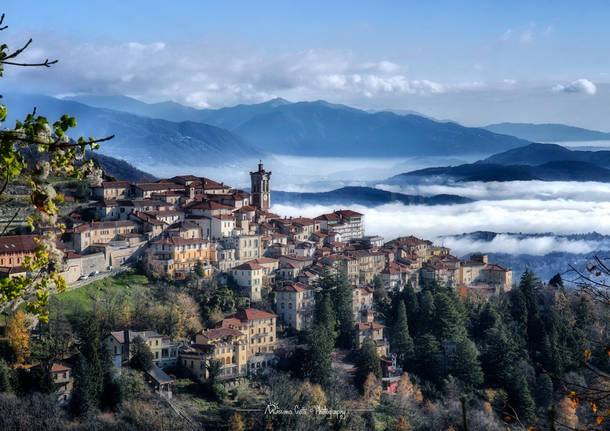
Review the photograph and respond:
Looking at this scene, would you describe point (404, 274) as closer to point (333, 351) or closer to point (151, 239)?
point (333, 351)

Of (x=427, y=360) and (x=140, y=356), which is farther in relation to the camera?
(x=427, y=360)

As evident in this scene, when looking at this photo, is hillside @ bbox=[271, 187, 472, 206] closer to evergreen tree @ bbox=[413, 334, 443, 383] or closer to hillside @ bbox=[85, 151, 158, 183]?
hillside @ bbox=[85, 151, 158, 183]

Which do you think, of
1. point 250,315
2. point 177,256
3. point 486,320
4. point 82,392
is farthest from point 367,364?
point 82,392

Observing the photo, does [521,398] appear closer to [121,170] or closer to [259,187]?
[259,187]

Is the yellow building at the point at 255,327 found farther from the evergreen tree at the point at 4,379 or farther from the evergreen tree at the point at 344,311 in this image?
the evergreen tree at the point at 4,379

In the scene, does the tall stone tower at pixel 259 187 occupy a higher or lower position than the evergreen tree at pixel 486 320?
higher

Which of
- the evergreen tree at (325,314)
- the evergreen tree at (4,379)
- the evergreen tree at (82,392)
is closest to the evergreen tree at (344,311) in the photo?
the evergreen tree at (325,314)

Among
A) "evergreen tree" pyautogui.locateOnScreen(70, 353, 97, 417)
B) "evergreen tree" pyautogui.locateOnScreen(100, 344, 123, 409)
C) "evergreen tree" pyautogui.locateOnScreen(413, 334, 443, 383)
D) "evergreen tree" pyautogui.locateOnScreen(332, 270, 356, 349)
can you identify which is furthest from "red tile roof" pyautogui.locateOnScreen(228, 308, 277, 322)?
"evergreen tree" pyautogui.locateOnScreen(70, 353, 97, 417)
